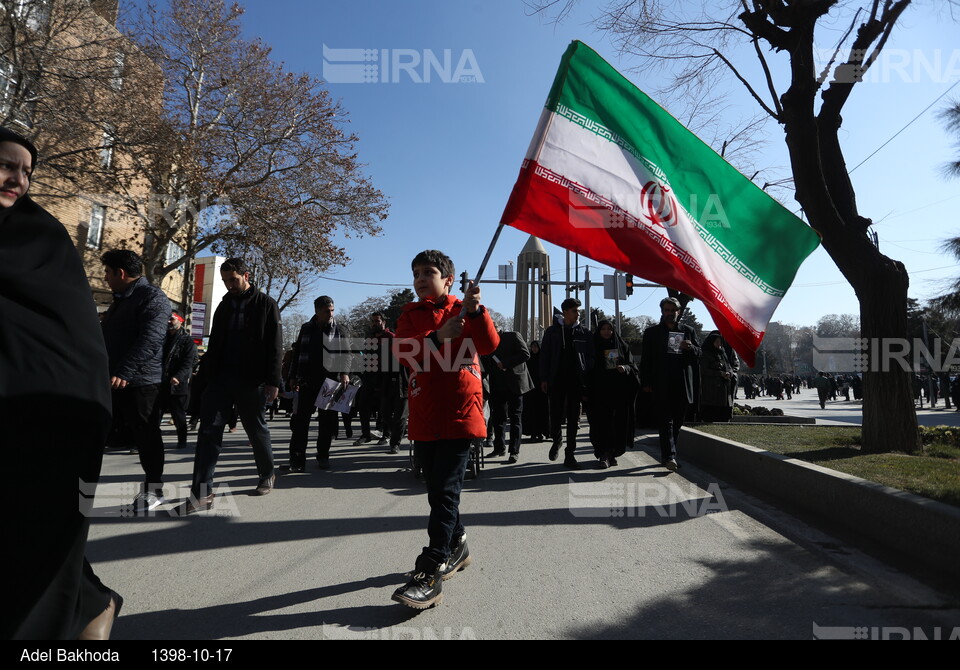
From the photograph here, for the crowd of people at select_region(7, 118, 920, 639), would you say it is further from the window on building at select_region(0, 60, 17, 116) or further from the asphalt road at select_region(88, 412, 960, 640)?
the window on building at select_region(0, 60, 17, 116)

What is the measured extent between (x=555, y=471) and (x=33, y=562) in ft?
18.2

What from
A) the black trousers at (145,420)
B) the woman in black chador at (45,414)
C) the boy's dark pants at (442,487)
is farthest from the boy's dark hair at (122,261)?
the boy's dark pants at (442,487)

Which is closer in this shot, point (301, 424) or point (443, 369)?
point (443, 369)

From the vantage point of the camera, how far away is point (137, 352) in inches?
179

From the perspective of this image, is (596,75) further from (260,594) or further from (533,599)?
(260,594)

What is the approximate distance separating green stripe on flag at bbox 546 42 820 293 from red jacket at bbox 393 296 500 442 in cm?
163

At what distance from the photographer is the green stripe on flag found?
12.7 feet

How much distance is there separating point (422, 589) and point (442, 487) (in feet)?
1.67

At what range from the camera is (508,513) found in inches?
188

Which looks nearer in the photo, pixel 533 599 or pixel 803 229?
pixel 533 599

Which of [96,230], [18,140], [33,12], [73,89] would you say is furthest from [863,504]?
[96,230]

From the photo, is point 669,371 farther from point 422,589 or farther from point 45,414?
point 45,414

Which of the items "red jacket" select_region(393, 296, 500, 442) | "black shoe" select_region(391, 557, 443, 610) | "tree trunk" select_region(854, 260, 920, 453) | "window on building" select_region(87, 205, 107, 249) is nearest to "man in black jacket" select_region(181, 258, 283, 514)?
"red jacket" select_region(393, 296, 500, 442)
